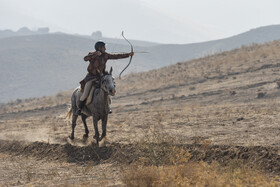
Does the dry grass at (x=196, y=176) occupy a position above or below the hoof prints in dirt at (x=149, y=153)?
above

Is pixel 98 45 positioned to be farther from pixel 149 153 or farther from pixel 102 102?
pixel 149 153

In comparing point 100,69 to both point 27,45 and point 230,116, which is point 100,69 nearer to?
point 230,116

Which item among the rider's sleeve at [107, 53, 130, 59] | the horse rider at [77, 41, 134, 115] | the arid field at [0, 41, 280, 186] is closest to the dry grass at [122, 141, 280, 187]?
the arid field at [0, 41, 280, 186]

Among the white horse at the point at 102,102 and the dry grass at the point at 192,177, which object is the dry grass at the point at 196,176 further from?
the white horse at the point at 102,102

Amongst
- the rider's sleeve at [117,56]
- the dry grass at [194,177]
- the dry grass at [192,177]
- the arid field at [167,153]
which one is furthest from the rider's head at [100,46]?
the dry grass at [192,177]

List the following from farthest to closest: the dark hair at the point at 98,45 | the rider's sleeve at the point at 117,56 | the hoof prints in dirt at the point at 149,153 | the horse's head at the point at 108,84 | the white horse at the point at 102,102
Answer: the rider's sleeve at the point at 117,56 → the dark hair at the point at 98,45 → the white horse at the point at 102,102 → the horse's head at the point at 108,84 → the hoof prints in dirt at the point at 149,153

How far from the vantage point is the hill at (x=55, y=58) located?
120062 millimetres

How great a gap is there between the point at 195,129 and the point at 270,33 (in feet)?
497

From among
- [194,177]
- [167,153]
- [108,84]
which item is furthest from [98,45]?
[194,177]

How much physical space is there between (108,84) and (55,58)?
132615 mm

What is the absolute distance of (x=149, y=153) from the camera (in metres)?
9.22

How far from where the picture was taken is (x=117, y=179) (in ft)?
28.5

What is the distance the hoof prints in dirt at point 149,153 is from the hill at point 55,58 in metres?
77.3

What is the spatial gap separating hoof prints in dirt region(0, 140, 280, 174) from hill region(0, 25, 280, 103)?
77.3m
